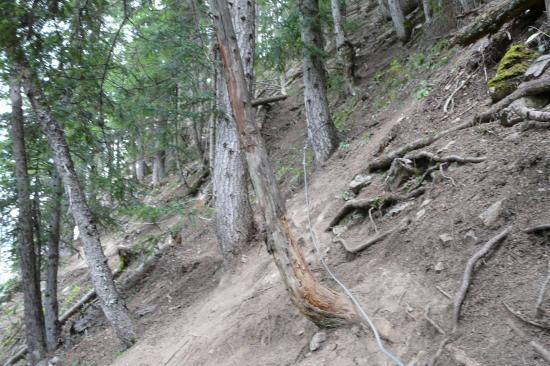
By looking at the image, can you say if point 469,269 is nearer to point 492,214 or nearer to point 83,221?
point 492,214

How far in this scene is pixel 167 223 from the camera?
49.3ft

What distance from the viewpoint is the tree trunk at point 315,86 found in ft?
32.1

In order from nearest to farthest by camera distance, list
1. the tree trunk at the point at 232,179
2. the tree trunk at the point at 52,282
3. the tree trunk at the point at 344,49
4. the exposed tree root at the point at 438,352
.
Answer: the exposed tree root at the point at 438,352 < the tree trunk at the point at 232,179 < the tree trunk at the point at 52,282 < the tree trunk at the point at 344,49

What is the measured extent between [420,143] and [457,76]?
218cm

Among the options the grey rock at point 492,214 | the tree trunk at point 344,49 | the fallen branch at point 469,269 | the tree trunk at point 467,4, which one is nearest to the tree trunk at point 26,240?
the fallen branch at point 469,269

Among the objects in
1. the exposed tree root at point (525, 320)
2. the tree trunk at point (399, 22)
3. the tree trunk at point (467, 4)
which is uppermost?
the tree trunk at point (399, 22)

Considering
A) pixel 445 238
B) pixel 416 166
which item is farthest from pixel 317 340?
pixel 416 166

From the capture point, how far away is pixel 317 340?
162 inches

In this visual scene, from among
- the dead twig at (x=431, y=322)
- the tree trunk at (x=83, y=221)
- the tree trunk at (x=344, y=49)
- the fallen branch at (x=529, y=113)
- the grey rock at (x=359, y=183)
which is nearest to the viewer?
the dead twig at (x=431, y=322)

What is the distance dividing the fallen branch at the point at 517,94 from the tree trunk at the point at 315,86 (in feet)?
15.6

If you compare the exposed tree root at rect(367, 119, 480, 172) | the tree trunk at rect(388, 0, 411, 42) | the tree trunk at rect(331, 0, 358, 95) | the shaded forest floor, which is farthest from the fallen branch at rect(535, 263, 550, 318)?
the tree trunk at rect(388, 0, 411, 42)

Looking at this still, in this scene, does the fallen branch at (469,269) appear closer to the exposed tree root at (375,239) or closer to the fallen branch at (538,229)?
the fallen branch at (538,229)

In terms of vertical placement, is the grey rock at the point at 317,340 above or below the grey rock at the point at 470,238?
below

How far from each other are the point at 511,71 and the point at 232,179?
5196 millimetres
